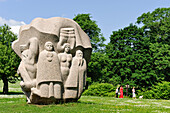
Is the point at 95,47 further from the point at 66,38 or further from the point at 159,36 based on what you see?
the point at 66,38

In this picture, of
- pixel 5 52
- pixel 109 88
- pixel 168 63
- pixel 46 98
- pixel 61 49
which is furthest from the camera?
pixel 168 63

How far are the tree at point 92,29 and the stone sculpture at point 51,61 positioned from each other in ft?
87.5

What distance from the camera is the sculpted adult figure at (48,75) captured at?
1334cm

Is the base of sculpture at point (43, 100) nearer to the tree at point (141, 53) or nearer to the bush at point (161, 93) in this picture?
the bush at point (161, 93)

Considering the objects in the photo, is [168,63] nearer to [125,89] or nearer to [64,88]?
[125,89]

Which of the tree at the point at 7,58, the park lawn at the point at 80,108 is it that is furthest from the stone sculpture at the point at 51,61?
the tree at the point at 7,58

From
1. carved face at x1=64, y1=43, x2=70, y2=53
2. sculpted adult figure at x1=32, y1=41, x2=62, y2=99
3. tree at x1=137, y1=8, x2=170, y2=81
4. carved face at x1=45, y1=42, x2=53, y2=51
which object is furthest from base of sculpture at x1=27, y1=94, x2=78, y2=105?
tree at x1=137, y1=8, x2=170, y2=81

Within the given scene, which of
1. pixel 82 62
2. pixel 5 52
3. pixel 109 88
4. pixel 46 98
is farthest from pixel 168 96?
pixel 5 52

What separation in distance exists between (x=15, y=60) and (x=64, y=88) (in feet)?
78.0

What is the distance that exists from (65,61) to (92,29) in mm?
28586

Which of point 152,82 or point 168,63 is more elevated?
point 168,63

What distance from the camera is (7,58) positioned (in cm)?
3488

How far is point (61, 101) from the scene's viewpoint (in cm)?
1422

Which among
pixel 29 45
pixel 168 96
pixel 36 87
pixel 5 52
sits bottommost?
pixel 168 96
